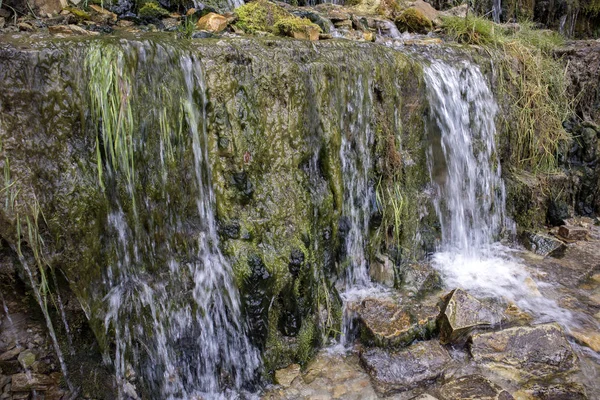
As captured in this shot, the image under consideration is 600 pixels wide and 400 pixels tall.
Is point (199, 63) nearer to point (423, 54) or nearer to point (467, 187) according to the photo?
point (423, 54)

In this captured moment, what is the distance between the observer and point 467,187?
4438mm

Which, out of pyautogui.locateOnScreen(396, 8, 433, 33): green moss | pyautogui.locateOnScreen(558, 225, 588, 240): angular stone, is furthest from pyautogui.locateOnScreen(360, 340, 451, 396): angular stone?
pyautogui.locateOnScreen(396, 8, 433, 33): green moss

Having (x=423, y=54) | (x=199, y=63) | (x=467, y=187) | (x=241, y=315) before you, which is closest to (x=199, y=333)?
(x=241, y=315)

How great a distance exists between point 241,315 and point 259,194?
86 centimetres

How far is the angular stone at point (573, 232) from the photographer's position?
15.7 ft

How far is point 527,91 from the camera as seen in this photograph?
4969 mm

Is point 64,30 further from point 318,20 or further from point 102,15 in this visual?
point 318,20

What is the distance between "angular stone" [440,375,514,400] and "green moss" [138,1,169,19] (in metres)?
4.14

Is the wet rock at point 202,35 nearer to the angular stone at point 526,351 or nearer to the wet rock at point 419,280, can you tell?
the wet rock at point 419,280

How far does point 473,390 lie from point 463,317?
599 millimetres

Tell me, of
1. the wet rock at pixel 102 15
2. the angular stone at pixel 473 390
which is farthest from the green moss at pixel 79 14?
the angular stone at pixel 473 390

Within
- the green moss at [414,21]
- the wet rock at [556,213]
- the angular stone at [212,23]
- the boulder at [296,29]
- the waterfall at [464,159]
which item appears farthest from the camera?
the green moss at [414,21]

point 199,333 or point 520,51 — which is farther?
point 520,51

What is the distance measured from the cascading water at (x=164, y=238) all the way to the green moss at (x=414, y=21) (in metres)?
3.95
